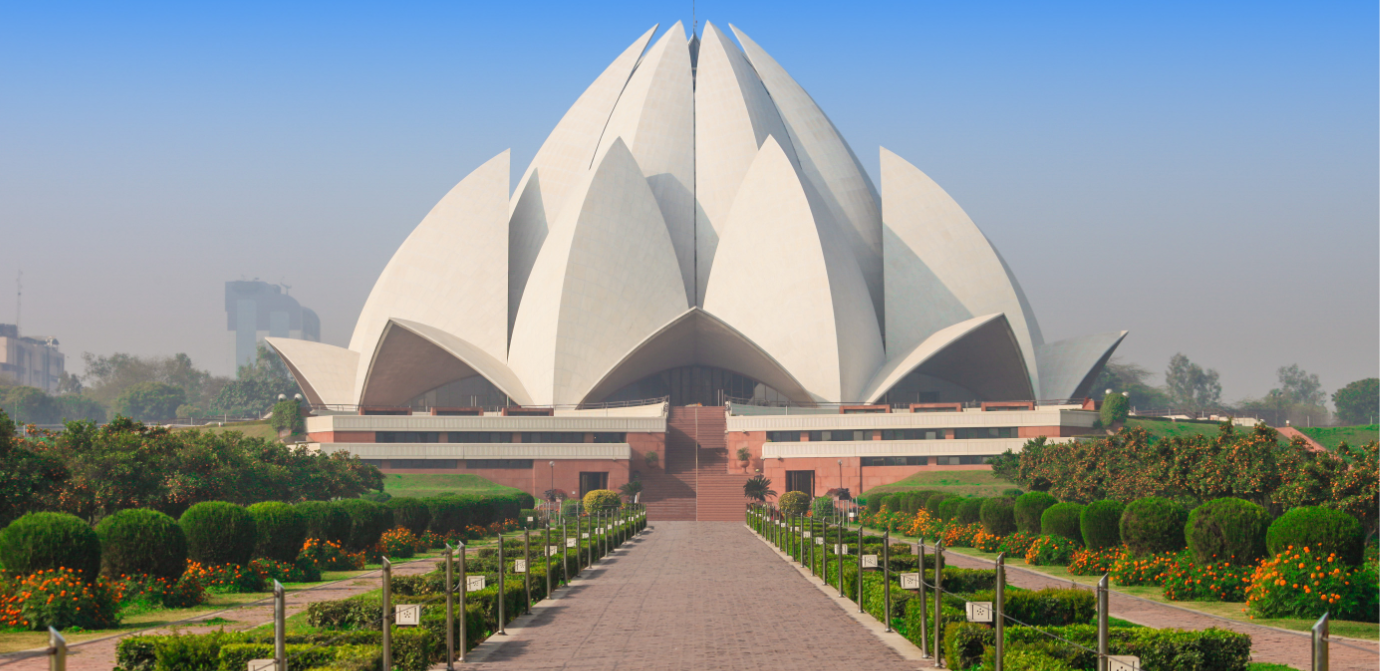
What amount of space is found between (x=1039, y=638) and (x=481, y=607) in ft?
18.2

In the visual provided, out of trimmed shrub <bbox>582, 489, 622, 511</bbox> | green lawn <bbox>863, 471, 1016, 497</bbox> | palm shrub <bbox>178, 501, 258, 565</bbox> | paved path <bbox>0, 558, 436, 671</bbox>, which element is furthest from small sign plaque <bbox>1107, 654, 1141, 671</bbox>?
green lawn <bbox>863, 471, 1016, 497</bbox>

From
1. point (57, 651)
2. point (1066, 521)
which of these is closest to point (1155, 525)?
point (1066, 521)

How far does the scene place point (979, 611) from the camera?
8.75 metres

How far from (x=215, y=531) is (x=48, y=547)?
3721 millimetres

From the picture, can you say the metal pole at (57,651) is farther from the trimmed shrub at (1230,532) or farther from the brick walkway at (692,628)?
the trimmed shrub at (1230,532)

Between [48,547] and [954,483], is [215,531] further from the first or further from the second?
[954,483]

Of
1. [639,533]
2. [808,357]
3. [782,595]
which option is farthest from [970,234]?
[782,595]

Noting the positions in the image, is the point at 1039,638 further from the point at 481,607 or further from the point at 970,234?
the point at 970,234

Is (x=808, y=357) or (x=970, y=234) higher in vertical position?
(x=970, y=234)

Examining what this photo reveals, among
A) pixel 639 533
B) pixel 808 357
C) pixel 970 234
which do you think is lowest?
pixel 639 533

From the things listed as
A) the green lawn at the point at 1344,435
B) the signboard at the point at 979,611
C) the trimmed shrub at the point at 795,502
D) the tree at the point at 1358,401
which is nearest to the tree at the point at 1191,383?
the tree at the point at 1358,401

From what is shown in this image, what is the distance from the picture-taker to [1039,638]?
8.66m

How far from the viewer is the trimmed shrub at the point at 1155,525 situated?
15961 millimetres

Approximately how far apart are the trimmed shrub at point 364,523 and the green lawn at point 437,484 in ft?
71.6
